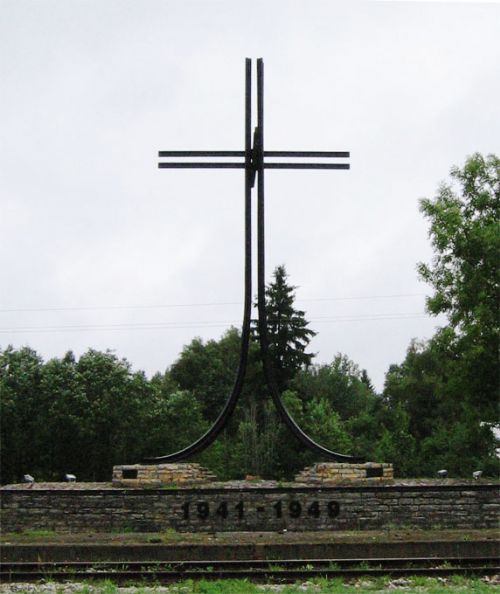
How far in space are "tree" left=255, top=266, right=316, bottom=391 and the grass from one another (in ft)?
79.5

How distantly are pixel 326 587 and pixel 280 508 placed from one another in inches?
159

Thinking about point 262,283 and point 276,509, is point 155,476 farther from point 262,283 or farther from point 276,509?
point 262,283

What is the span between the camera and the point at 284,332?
3294 centimetres

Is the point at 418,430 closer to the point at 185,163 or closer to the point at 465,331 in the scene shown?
the point at 465,331

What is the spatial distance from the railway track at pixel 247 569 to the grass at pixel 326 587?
0.20 metres

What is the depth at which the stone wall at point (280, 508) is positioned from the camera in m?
11.9

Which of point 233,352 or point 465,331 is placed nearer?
point 465,331

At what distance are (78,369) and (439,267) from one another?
14136 mm

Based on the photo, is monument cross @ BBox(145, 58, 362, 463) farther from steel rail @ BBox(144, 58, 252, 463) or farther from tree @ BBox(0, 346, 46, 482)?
tree @ BBox(0, 346, 46, 482)

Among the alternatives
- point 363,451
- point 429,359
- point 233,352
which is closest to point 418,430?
point 429,359

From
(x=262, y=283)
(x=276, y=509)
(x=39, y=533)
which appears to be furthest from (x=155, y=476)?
(x=262, y=283)

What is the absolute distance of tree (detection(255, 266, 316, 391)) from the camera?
3278 centimetres

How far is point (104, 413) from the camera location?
89.7 ft

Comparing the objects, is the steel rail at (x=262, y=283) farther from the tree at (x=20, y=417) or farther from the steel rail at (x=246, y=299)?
the tree at (x=20, y=417)
